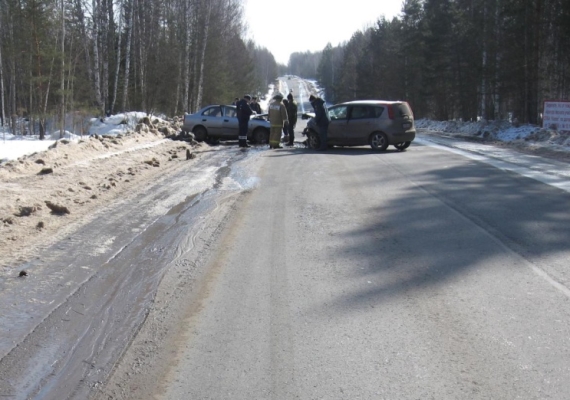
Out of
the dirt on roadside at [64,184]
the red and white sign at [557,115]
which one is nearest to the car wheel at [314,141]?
the dirt on roadside at [64,184]

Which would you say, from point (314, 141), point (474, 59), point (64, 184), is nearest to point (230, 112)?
point (314, 141)

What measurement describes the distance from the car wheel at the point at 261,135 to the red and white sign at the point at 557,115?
1228cm

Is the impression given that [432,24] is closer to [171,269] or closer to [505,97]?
[505,97]

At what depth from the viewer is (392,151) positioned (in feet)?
62.0

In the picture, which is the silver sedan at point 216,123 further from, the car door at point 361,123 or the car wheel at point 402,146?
the car wheel at point 402,146

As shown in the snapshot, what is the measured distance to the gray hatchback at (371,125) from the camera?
18719 mm

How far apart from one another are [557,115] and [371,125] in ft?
34.8

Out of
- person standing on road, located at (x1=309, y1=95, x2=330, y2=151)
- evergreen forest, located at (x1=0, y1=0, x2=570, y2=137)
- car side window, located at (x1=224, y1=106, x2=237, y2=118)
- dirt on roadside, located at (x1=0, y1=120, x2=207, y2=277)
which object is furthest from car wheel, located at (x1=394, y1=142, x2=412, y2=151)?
evergreen forest, located at (x1=0, y1=0, x2=570, y2=137)

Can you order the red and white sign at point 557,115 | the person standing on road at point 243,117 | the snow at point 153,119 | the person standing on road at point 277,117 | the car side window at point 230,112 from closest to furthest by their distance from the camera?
the snow at point 153,119
the person standing on road at point 277,117
the person standing on road at point 243,117
the car side window at point 230,112
the red and white sign at point 557,115

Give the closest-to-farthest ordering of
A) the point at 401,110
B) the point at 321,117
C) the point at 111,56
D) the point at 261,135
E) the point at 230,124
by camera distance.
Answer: the point at 401,110 → the point at 321,117 → the point at 261,135 → the point at 230,124 → the point at 111,56

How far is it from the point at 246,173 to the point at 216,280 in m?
7.73

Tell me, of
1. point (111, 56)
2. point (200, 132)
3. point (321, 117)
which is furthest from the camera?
point (111, 56)

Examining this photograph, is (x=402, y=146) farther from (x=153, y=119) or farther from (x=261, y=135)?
(x=153, y=119)

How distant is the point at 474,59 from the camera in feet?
139
